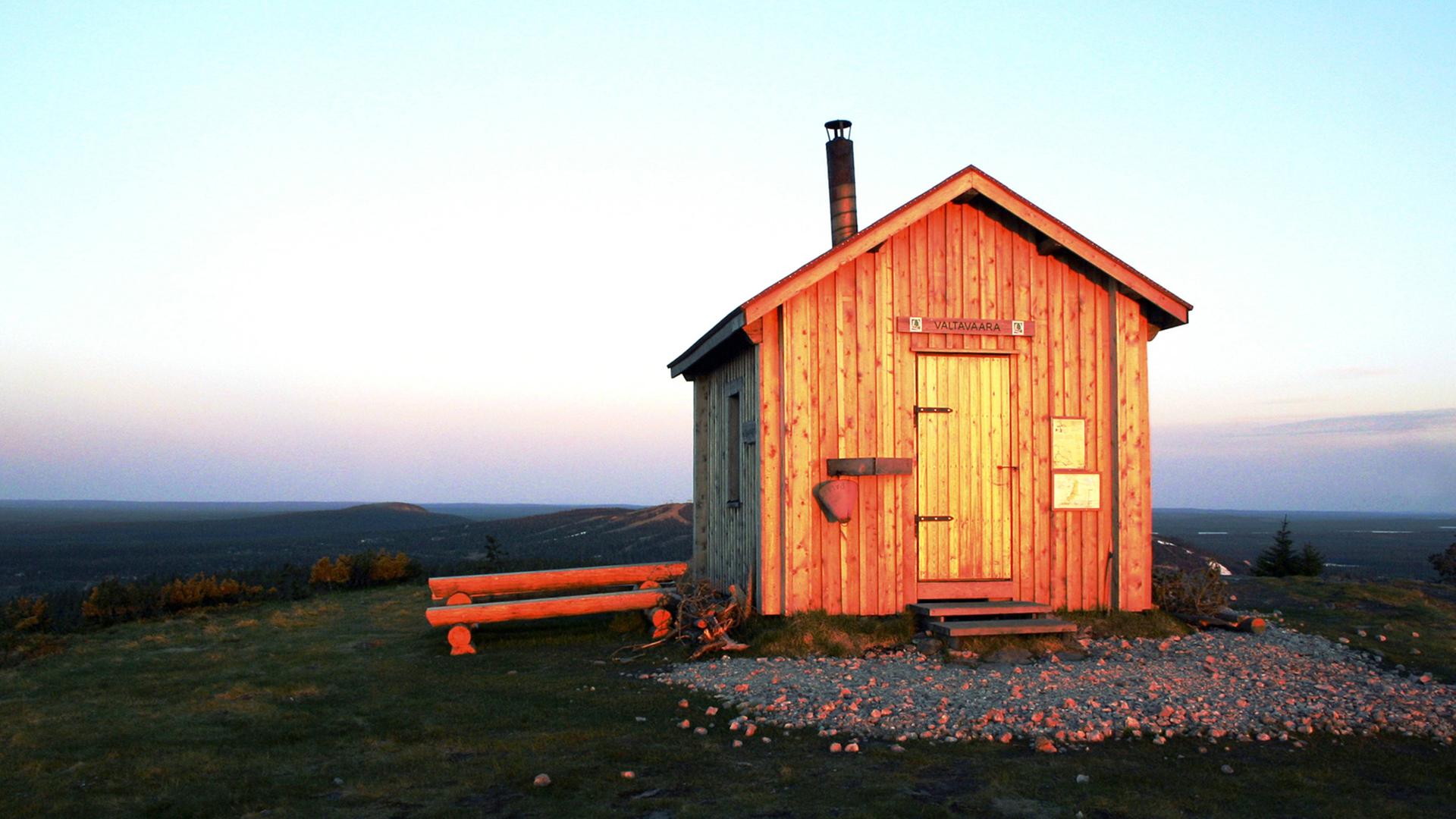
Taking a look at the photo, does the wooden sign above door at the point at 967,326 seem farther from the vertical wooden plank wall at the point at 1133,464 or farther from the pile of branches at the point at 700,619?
the pile of branches at the point at 700,619

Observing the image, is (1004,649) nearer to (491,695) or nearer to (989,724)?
(989,724)

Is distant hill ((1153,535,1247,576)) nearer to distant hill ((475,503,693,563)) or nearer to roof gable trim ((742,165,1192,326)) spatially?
roof gable trim ((742,165,1192,326))

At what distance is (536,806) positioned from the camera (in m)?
5.28

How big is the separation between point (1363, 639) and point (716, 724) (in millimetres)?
7657

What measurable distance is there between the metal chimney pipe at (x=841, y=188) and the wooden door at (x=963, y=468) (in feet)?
8.18

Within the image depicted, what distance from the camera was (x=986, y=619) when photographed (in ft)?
34.4

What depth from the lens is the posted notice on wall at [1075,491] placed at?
439 inches

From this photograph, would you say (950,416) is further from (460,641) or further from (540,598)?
(460,641)

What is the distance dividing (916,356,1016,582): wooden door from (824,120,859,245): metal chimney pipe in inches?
98.2

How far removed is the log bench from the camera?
11086 mm

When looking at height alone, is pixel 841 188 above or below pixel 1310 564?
above

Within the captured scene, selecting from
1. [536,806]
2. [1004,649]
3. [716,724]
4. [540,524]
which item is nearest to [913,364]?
[1004,649]

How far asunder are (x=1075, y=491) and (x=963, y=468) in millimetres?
1338

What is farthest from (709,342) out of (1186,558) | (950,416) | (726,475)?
(1186,558)
